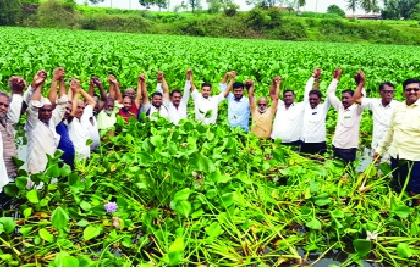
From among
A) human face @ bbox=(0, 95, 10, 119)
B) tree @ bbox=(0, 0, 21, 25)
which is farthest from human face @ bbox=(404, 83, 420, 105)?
tree @ bbox=(0, 0, 21, 25)

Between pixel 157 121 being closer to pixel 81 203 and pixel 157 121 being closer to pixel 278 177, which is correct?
pixel 278 177

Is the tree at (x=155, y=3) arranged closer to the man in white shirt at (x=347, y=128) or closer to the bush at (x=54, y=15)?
the bush at (x=54, y=15)

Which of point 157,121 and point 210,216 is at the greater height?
point 157,121

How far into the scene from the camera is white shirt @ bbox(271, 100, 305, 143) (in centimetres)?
746

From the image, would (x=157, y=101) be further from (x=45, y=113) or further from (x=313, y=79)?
(x=45, y=113)

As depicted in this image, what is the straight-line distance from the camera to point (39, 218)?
16.6 ft

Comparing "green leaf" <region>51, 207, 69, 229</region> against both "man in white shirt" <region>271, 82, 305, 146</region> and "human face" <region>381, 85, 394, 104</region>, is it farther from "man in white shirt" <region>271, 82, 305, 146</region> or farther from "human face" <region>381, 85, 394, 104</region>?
"human face" <region>381, 85, 394, 104</region>

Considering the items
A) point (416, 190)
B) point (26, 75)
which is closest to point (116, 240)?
point (416, 190)

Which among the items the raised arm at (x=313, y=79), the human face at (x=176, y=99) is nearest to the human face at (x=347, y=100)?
the raised arm at (x=313, y=79)

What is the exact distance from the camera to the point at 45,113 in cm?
546

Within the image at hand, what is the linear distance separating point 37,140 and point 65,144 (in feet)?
1.40

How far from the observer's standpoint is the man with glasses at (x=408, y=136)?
552 cm

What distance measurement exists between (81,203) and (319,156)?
348cm

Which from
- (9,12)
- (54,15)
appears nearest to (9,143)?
(9,12)
